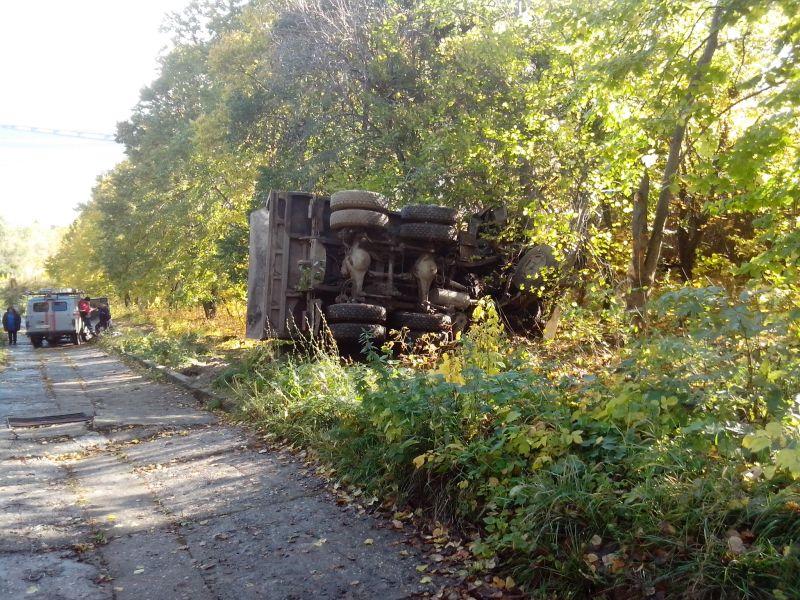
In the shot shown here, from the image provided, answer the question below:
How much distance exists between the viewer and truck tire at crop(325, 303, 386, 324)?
9234 millimetres

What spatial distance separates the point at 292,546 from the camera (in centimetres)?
455

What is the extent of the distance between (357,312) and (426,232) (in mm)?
1510

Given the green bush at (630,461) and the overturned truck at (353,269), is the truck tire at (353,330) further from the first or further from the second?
the green bush at (630,461)

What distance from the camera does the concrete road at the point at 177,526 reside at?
13.2 feet

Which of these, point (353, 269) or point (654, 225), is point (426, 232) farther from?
point (654, 225)

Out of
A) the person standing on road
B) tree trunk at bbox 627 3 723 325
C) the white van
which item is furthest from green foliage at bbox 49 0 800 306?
the person standing on road

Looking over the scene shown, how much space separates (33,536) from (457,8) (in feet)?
41.6

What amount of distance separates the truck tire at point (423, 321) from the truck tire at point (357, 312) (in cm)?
36

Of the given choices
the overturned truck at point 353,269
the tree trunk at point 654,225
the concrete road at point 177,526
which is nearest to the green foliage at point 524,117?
the tree trunk at point 654,225

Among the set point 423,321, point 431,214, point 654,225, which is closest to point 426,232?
point 431,214

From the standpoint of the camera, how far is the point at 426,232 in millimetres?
9750

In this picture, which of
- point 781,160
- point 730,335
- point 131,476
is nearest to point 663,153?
point 781,160

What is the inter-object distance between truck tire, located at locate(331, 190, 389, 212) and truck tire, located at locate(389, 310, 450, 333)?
4.95 feet

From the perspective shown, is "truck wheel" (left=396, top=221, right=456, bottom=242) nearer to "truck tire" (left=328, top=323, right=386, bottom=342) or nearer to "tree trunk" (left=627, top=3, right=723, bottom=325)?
"truck tire" (left=328, top=323, right=386, bottom=342)
